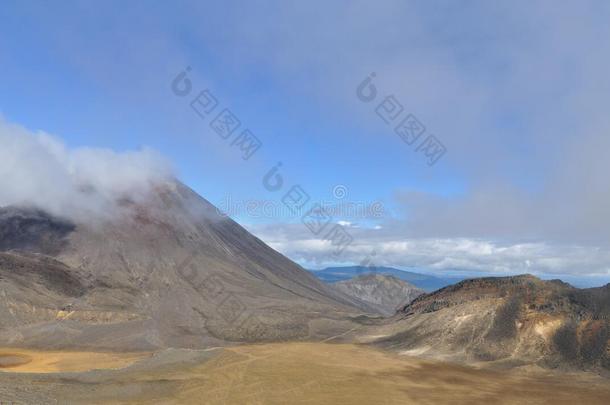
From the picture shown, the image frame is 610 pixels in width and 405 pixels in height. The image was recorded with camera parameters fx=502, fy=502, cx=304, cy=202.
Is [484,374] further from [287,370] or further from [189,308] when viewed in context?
[189,308]

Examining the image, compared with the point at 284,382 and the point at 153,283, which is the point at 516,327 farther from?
the point at 153,283

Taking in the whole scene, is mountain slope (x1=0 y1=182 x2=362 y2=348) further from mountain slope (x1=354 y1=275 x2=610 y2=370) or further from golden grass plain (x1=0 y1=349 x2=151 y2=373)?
mountain slope (x1=354 y1=275 x2=610 y2=370)

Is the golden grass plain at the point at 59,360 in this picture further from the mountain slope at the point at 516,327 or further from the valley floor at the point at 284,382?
the mountain slope at the point at 516,327

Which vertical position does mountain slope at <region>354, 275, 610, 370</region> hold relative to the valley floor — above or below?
above

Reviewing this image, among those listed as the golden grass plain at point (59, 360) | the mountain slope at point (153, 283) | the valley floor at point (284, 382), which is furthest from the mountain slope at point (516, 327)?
the golden grass plain at point (59, 360)

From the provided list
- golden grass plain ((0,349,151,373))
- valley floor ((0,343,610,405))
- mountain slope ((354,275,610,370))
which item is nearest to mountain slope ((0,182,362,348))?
golden grass plain ((0,349,151,373))

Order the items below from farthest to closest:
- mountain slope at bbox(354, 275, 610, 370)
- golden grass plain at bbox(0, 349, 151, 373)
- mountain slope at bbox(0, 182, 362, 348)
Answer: mountain slope at bbox(0, 182, 362, 348) < golden grass plain at bbox(0, 349, 151, 373) < mountain slope at bbox(354, 275, 610, 370)

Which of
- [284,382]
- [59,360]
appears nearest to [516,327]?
[284,382]
